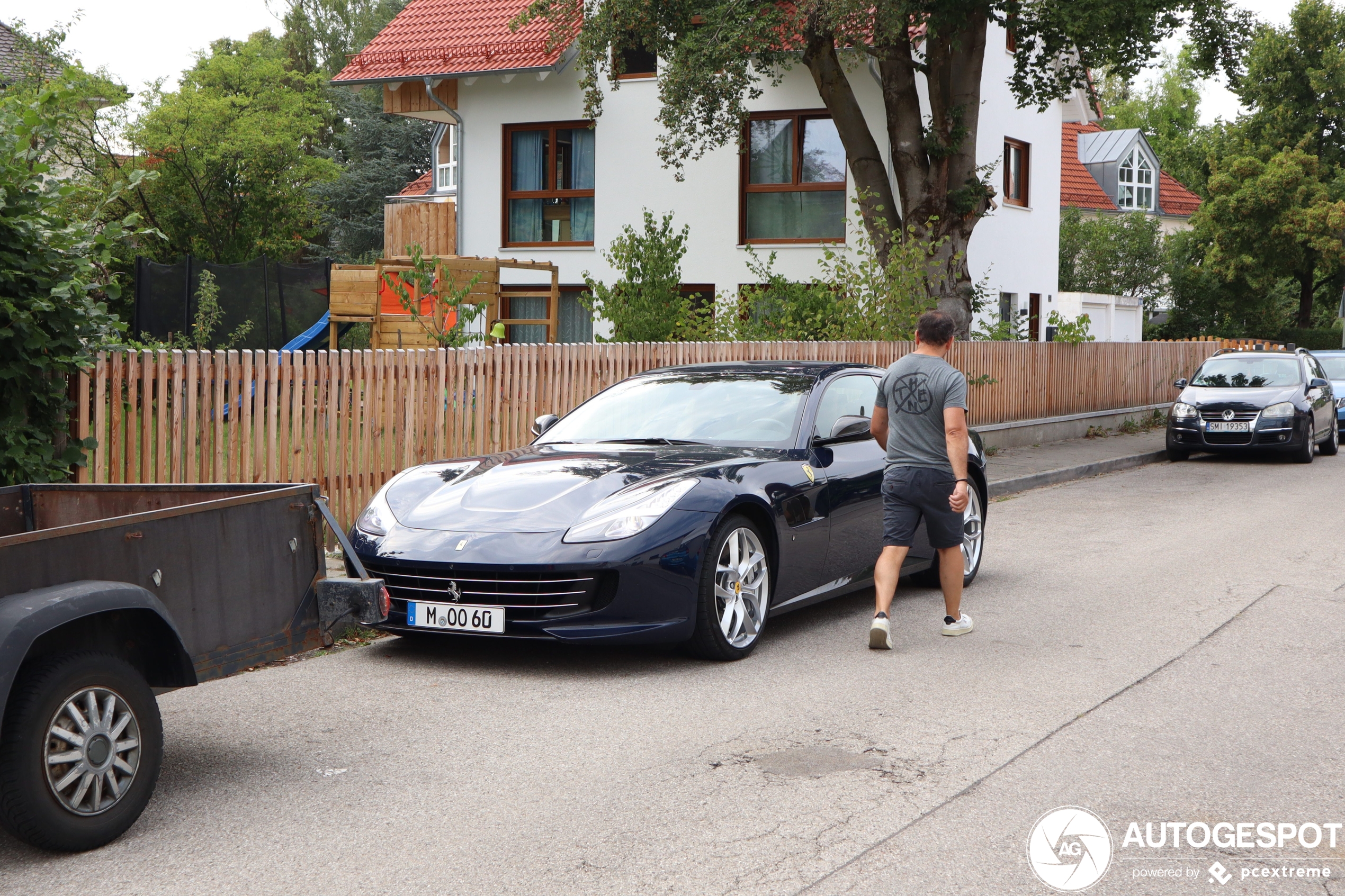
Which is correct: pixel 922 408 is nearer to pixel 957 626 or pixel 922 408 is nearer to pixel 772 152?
pixel 957 626

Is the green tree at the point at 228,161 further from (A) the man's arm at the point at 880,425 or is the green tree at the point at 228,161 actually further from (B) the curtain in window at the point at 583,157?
(A) the man's arm at the point at 880,425

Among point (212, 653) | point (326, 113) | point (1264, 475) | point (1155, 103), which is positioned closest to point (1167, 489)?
point (1264, 475)

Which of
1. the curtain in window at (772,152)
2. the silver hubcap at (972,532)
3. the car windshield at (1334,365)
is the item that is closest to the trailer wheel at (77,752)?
the silver hubcap at (972,532)

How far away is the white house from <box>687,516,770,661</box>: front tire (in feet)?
56.5

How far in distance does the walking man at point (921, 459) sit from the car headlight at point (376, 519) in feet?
8.09

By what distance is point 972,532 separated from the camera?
881cm

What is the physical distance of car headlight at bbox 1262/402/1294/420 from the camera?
60.8 ft

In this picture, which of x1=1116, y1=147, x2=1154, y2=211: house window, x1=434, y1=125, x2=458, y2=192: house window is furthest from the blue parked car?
x1=1116, y1=147, x2=1154, y2=211: house window

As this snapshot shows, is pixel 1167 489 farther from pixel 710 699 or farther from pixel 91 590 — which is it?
pixel 91 590

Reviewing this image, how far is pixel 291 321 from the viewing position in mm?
21281

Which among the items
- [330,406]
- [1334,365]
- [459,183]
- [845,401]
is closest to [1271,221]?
[1334,365]

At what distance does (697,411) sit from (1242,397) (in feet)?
45.4

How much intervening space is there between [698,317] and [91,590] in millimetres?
14303

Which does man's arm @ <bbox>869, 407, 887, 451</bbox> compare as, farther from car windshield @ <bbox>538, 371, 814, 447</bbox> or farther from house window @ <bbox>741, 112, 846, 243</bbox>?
house window @ <bbox>741, 112, 846, 243</bbox>
